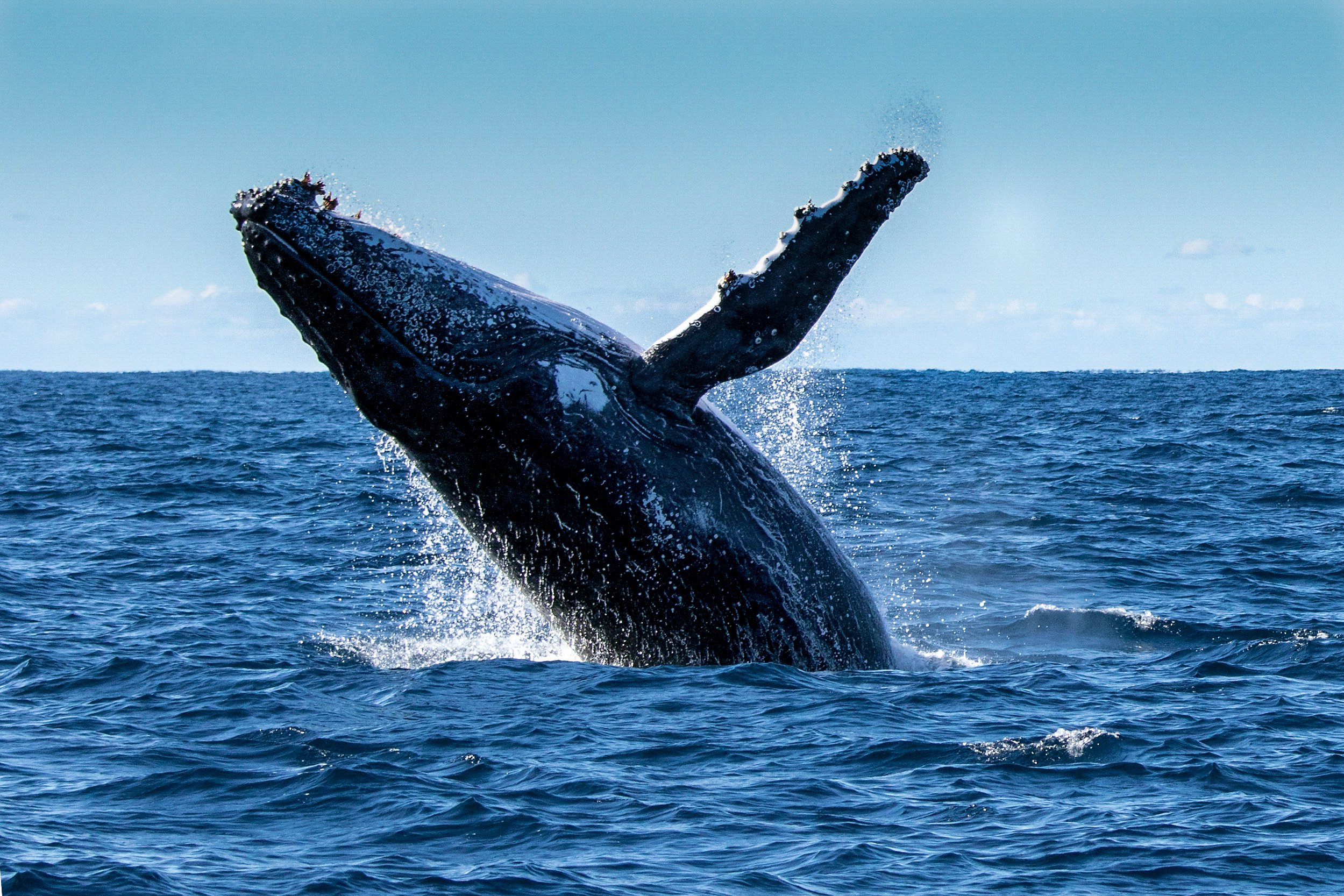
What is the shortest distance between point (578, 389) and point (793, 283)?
1803mm

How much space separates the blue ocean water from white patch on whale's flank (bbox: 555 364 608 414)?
74.7 inches

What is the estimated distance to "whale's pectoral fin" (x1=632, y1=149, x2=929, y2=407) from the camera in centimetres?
860

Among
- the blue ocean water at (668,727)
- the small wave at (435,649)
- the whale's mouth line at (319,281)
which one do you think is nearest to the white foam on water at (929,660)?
the blue ocean water at (668,727)

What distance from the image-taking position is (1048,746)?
927 cm

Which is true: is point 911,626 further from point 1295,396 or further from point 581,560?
point 1295,396

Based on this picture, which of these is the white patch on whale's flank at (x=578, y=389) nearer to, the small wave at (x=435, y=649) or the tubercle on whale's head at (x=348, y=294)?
the tubercle on whale's head at (x=348, y=294)

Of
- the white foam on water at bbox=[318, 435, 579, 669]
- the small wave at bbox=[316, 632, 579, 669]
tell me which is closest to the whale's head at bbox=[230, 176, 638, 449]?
the white foam on water at bbox=[318, 435, 579, 669]

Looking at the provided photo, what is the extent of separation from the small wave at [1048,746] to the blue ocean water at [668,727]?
0.03 metres

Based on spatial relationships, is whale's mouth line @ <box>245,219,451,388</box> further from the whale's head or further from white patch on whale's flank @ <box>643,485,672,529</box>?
white patch on whale's flank @ <box>643,485,672,529</box>

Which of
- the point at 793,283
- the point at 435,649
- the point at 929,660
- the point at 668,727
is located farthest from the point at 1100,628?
the point at 793,283

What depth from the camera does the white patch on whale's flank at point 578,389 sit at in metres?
9.59

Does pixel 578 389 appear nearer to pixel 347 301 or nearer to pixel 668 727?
pixel 347 301

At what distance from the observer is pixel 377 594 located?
17.3 meters

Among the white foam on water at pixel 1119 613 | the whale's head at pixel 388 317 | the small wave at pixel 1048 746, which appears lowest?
the small wave at pixel 1048 746
